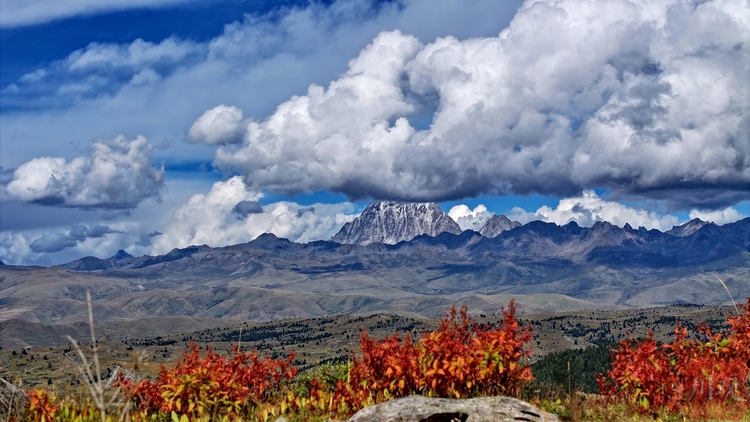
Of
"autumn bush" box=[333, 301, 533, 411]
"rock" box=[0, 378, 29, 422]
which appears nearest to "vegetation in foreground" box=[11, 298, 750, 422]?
"autumn bush" box=[333, 301, 533, 411]

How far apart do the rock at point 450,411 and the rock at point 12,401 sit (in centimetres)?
903

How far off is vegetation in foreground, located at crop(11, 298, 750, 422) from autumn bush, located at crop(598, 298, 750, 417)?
29 millimetres

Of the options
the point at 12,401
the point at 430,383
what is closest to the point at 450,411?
the point at 430,383

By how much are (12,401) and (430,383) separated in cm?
1118

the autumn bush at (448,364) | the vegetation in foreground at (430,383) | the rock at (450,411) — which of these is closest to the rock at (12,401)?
the vegetation in foreground at (430,383)

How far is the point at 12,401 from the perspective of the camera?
1814 cm

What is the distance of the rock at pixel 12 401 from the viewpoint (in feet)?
57.7

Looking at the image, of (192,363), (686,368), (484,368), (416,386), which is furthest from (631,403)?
(192,363)

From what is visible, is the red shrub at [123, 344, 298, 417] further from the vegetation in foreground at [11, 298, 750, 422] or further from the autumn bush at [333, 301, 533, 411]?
the autumn bush at [333, 301, 533, 411]

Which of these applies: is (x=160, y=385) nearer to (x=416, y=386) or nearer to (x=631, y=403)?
(x=416, y=386)

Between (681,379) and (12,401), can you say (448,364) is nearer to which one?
(681,379)

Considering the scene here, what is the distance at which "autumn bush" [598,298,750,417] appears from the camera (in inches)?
739

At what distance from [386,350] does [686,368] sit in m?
8.73

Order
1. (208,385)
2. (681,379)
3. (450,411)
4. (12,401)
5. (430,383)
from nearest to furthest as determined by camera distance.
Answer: (450,411)
(208,385)
(430,383)
(12,401)
(681,379)
